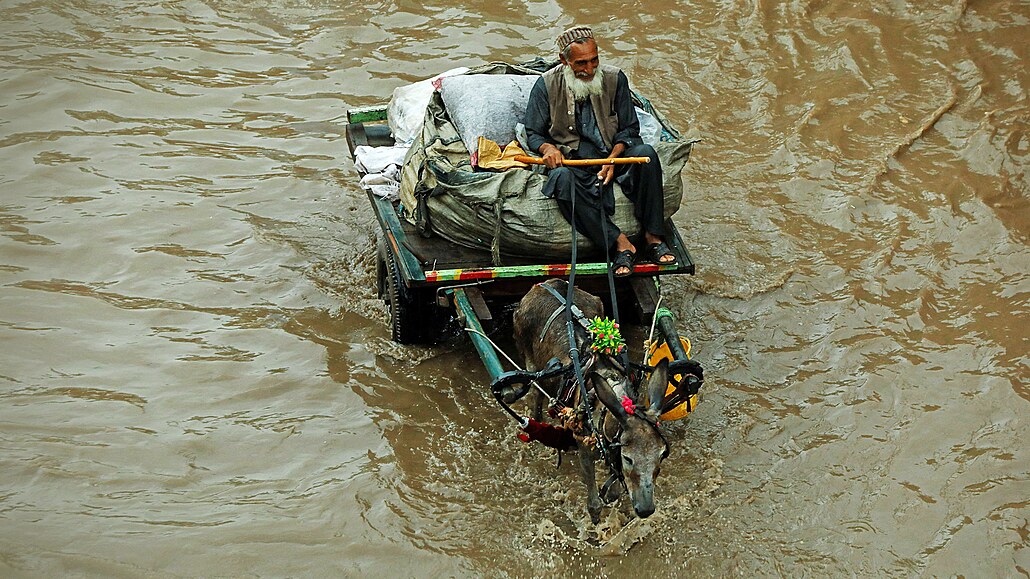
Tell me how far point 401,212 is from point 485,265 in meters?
0.83

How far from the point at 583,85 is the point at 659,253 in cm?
116

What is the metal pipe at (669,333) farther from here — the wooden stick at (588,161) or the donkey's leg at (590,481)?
the wooden stick at (588,161)

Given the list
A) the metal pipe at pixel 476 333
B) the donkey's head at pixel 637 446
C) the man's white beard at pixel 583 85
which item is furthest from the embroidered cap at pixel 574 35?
the donkey's head at pixel 637 446

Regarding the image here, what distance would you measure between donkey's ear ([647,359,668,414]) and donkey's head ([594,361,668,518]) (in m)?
0.04

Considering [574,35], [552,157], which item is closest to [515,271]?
[552,157]

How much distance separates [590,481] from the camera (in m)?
4.92

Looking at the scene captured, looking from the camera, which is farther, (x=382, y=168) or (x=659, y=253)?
(x=382, y=168)

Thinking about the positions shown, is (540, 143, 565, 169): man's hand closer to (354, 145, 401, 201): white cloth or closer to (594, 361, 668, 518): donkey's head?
(354, 145, 401, 201): white cloth

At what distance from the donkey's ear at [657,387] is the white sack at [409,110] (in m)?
2.99

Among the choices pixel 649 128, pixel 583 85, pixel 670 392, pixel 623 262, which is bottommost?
pixel 670 392

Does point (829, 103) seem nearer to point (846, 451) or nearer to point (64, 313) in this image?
point (846, 451)

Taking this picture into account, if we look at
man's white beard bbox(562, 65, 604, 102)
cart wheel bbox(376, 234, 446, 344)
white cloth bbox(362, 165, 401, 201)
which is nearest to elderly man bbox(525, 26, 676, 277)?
man's white beard bbox(562, 65, 604, 102)

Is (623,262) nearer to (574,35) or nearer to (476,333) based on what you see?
(476,333)

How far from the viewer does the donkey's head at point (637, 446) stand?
432 centimetres
